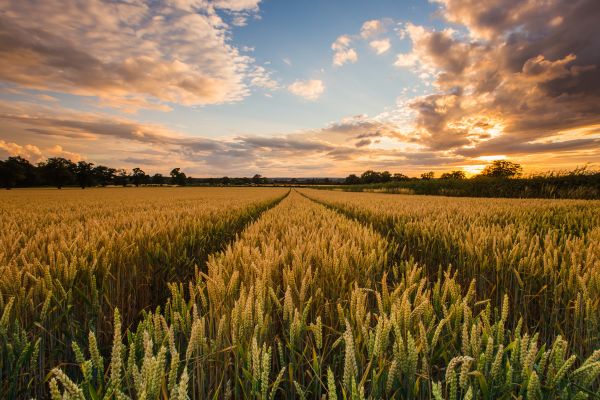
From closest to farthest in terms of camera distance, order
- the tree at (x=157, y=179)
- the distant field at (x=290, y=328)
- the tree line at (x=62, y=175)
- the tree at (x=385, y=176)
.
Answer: the distant field at (x=290, y=328)
the tree line at (x=62, y=175)
the tree at (x=385, y=176)
the tree at (x=157, y=179)

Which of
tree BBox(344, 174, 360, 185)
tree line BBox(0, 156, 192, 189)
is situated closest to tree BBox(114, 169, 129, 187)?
tree line BBox(0, 156, 192, 189)

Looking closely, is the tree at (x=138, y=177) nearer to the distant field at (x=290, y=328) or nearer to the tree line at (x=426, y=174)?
the tree line at (x=426, y=174)

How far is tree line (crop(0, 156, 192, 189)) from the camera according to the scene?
70438 mm

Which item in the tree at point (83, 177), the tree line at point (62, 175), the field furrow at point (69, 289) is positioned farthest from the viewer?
the tree at point (83, 177)

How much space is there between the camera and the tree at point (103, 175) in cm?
9904

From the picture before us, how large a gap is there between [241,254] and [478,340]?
1860 millimetres

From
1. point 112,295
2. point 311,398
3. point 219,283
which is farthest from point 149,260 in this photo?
point 311,398

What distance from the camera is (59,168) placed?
8069 centimetres

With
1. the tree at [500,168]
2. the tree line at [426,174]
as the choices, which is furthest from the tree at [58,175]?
the tree at [500,168]

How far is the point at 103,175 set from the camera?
10412cm

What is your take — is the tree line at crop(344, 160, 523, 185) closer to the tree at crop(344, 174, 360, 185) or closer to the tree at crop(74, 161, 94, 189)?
the tree at crop(344, 174, 360, 185)

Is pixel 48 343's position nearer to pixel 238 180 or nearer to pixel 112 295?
pixel 112 295

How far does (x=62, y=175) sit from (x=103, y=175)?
23649mm

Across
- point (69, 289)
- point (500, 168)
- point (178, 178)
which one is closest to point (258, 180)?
point (178, 178)
